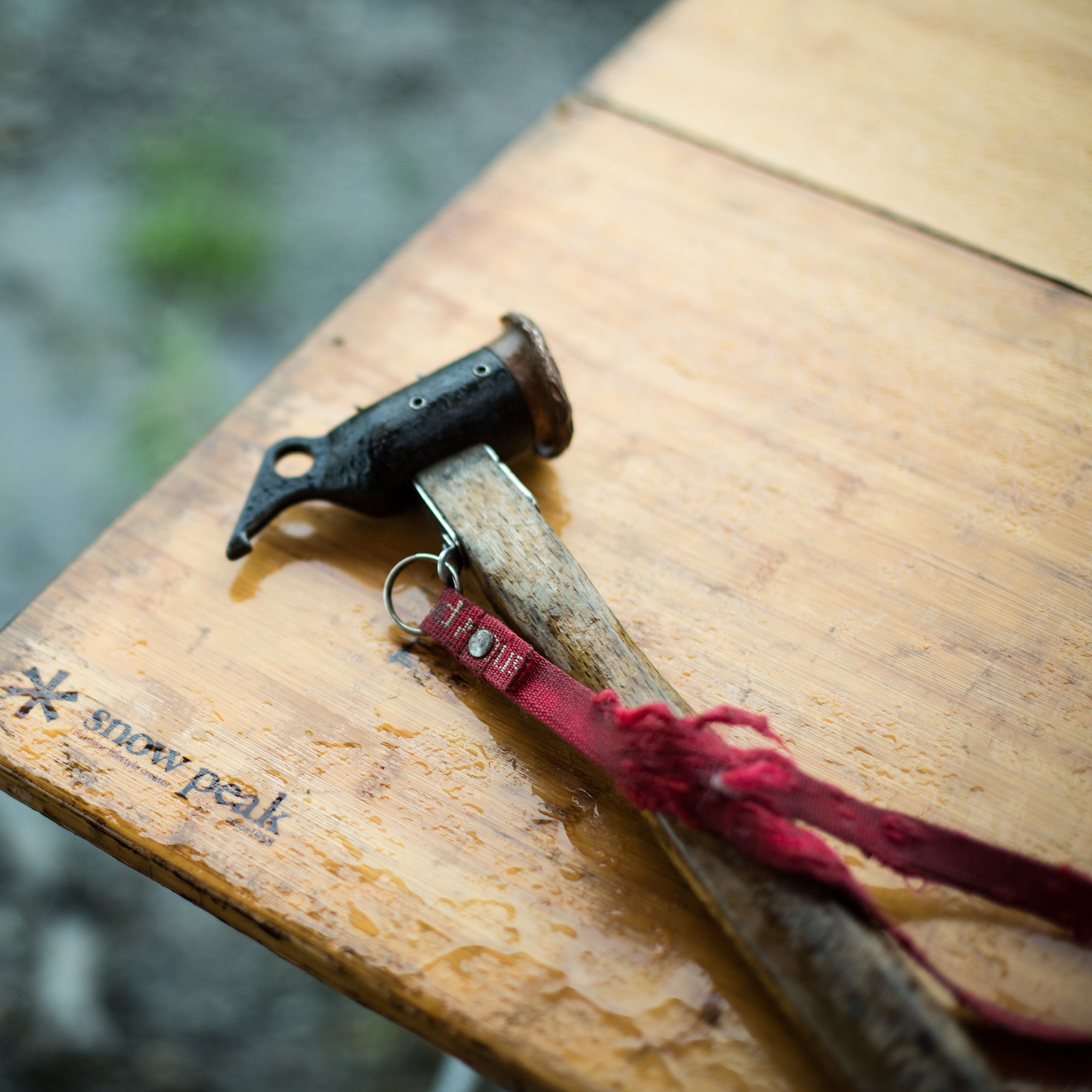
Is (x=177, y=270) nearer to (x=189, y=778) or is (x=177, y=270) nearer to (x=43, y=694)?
(x=43, y=694)

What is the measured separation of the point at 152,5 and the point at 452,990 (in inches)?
118

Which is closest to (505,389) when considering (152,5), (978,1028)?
(978,1028)

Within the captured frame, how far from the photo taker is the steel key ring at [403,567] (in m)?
0.97

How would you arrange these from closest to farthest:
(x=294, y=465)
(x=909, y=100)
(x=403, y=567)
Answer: (x=403, y=567)
(x=294, y=465)
(x=909, y=100)

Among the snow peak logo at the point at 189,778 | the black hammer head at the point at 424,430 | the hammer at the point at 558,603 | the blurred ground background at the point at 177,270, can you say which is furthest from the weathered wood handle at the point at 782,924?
the blurred ground background at the point at 177,270

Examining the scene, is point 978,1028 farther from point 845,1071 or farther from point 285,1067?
point 285,1067

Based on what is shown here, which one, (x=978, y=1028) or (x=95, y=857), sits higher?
(x=978, y=1028)

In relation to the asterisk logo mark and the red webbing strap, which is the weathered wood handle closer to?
the red webbing strap

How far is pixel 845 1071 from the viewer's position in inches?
27.3

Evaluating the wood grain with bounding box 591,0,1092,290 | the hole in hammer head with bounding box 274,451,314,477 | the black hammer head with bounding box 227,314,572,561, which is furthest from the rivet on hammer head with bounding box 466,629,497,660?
the wood grain with bounding box 591,0,1092,290

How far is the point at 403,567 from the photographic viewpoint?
102 centimetres

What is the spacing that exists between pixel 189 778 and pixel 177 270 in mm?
1748

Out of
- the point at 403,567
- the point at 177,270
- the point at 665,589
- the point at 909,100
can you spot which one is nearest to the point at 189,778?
the point at 403,567

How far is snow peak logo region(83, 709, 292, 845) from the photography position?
2.95ft
